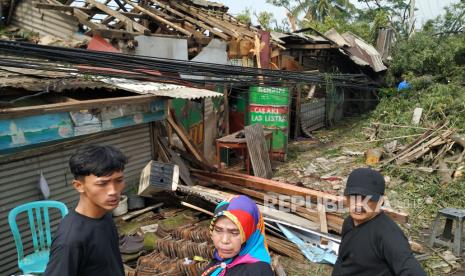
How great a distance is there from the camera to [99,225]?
2.19 m

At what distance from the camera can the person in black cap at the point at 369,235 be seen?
→ 2299mm

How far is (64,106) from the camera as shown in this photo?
5297 mm

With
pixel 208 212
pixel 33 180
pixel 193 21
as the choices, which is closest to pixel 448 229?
pixel 208 212

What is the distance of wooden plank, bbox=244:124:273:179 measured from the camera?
9945mm

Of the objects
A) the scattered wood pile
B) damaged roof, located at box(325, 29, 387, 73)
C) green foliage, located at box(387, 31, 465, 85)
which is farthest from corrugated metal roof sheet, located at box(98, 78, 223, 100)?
green foliage, located at box(387, 31, 465, 85)

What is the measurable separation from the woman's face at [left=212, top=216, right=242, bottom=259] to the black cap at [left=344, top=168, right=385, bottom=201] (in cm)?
93

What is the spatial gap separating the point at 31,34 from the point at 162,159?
476 cm

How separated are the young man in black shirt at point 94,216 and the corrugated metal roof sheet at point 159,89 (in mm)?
4449

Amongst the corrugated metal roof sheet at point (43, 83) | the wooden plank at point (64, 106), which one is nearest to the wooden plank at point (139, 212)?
the wooden plank at point (64, 106)

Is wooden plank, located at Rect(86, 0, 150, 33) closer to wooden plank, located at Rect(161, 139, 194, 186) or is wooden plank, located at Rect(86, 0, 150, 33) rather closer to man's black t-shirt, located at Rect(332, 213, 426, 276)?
wooden plank, located at Rect(161, 139, 194, 186)

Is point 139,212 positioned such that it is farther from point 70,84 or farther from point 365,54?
point 365,54

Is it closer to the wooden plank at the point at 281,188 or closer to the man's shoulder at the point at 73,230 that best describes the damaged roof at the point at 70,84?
the wooden plank at the point at 281,188

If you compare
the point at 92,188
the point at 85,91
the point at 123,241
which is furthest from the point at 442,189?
the point at 92,188

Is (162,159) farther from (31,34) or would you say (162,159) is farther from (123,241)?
(31,34)
